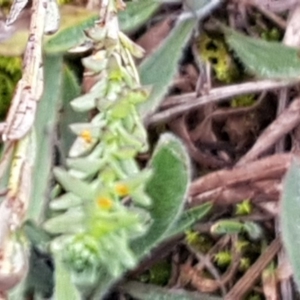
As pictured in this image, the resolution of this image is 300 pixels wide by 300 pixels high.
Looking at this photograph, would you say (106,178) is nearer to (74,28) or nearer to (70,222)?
(70,222)

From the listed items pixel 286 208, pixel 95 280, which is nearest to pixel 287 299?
pixel 286 208

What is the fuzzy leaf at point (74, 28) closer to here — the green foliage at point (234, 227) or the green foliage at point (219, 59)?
the green foliage at point (219, 59)

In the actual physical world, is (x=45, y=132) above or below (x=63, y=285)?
above

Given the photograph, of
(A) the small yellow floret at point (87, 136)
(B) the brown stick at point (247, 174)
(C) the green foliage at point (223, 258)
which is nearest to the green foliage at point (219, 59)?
(B) the brown stick at point (247, 174)

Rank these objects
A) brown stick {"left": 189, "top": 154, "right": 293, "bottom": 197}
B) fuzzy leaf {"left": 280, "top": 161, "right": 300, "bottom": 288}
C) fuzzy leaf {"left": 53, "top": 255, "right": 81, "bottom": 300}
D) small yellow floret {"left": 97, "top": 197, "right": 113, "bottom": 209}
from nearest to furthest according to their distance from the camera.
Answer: small yellow floret {"left": 97, "top": 197, "right": 113, "bottom": 209}, fuzzy leaf {"left": 53, "top": 255, "right": 81, "bottom": 300}, fuzzy leaf {"left": 280, "top": 161, "right": 300, "bottom": 288}, brown stick {"left": 189, "top": 154, "right": 293, "bottom": 197}

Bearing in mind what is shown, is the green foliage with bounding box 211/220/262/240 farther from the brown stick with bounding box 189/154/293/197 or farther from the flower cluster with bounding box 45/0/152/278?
the flower cluster with bounding box 45/0/152/278

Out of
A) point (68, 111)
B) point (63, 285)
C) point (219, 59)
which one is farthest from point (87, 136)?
point (219, 59)

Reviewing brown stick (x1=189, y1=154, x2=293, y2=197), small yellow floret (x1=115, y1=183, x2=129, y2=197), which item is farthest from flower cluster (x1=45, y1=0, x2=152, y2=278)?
brown stick (x1=189, y1=154, x2=293, y2=197)
